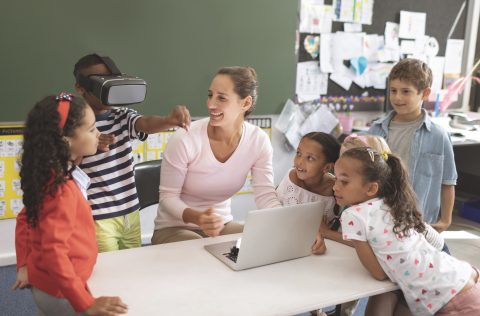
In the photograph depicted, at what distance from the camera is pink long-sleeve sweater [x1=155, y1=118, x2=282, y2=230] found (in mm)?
1664

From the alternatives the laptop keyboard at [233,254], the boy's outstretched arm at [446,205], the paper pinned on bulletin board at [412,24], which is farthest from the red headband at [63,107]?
the paper pinned on bulletin board at [412,24]

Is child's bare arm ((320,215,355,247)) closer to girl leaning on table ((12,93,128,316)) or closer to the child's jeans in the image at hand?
the child's jeans

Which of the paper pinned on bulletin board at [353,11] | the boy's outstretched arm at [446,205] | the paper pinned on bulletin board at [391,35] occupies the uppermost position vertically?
the paper pinned on bulletin board at [353,11]

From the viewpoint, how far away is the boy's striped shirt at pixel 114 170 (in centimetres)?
157

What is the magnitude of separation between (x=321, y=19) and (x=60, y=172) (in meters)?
2.61

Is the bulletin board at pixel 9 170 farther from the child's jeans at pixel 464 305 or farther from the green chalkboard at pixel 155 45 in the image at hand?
the child's jeans at pixel 464 305

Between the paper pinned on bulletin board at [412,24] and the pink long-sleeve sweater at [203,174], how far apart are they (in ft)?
7.54

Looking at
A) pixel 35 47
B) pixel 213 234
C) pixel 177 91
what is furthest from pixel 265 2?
pixel 213 234

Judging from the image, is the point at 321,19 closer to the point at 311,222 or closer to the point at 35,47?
the point at 35,47

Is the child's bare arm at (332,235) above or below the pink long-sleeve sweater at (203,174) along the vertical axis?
below

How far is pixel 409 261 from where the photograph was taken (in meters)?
1.20

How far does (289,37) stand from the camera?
9.62ft

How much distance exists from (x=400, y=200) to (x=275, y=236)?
0.39 metres

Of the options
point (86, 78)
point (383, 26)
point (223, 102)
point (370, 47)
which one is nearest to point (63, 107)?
point (86, 78)
